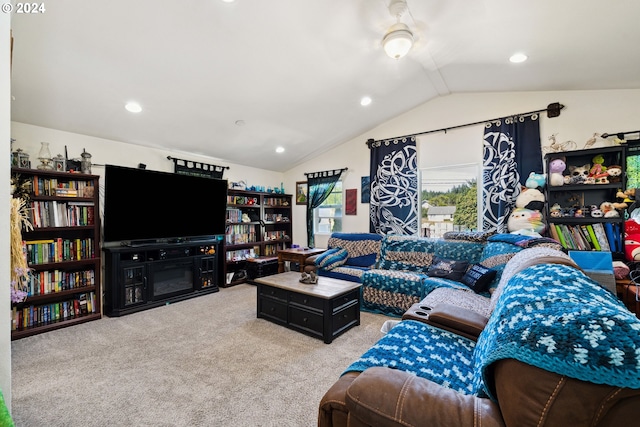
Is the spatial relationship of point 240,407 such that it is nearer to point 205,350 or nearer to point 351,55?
point 205,350

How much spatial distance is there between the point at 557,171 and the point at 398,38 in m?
2.47

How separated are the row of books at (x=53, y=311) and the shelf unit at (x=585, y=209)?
218 inches

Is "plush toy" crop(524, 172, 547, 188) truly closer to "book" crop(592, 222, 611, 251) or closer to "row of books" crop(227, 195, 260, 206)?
"book" crop(592, 222, 611, 251)

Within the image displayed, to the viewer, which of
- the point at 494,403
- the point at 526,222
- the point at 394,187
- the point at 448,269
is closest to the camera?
the point at 494,403

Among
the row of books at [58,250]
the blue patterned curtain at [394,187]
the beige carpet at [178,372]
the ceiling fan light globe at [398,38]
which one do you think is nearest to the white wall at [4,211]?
the beige carpet at [178,372]

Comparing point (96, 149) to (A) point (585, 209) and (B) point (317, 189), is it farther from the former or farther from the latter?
(A) point (585, 209)

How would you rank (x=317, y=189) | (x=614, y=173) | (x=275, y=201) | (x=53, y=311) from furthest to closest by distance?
(x=275, y=201), (x=317, y=189), (x=53, y=311), (x=614, y=173)

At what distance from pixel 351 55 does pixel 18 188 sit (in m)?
3.65

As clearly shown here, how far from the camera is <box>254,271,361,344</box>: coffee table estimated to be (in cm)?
262

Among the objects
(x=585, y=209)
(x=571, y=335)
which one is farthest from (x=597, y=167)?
(x=571, y=335)

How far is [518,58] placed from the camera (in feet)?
8.92

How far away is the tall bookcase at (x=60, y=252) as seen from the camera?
2816 mm

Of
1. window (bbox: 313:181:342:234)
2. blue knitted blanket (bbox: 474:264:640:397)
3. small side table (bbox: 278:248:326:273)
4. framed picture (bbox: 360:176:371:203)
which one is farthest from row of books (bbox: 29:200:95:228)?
blue knitted blanket (bbox: 474:264:640:397)

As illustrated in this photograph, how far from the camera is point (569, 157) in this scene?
3.23m
